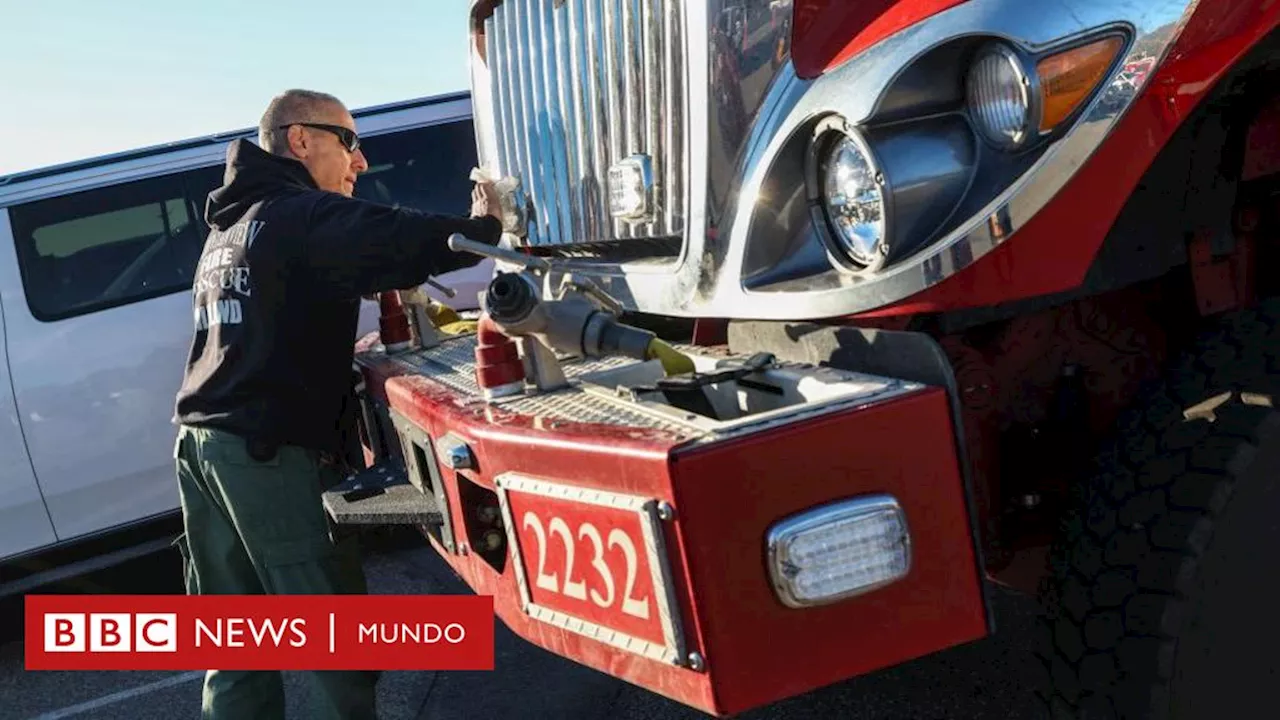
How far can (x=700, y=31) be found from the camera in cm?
219

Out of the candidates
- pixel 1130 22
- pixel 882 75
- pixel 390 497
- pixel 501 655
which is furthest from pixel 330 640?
pixel 1130 22

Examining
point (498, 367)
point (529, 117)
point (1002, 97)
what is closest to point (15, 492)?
point (529, 117)

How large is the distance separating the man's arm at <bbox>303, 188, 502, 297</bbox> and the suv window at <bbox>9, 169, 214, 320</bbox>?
2427 millimetres

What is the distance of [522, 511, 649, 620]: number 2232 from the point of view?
1.70 metres

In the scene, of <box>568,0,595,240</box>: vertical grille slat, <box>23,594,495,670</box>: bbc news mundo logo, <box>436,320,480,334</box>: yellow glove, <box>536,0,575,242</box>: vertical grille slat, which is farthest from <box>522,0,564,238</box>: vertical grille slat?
<box>23,594,495,670</box>: bbc news mundo logo

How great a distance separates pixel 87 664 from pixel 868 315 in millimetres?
3366

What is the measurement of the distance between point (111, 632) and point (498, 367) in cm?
234

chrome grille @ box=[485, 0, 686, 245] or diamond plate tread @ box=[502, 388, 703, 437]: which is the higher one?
chrome grille @ box=[485, 0, 686, 245]

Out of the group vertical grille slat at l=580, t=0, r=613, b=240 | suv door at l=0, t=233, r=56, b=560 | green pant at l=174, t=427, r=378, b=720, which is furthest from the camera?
suv door at l=0, t=233, r=56, b=560

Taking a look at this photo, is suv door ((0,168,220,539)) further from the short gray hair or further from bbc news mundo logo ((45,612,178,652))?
the short gray hair

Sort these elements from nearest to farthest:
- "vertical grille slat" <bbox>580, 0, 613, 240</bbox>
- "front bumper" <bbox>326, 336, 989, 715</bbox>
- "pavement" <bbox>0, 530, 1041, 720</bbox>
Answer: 1. "front bumper" <bbox>326, 336, 989, 715</bbox>
2. "vertical grille slat" <bbox>580, 0, 613, 240</bbox>
3. "pavement" <bbox>0, 530, 1041, 720</bbox>

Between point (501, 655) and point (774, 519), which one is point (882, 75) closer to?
point (774, 519)

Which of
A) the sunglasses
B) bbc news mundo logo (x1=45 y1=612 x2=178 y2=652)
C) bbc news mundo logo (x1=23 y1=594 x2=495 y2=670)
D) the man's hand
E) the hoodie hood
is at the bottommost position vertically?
bbc news mundo logo (x1=45 y1=612 x2=178 y2=652)

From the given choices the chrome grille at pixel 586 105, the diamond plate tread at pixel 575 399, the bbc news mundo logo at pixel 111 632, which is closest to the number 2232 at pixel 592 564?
the diamond plate tread at pixel 575 399
